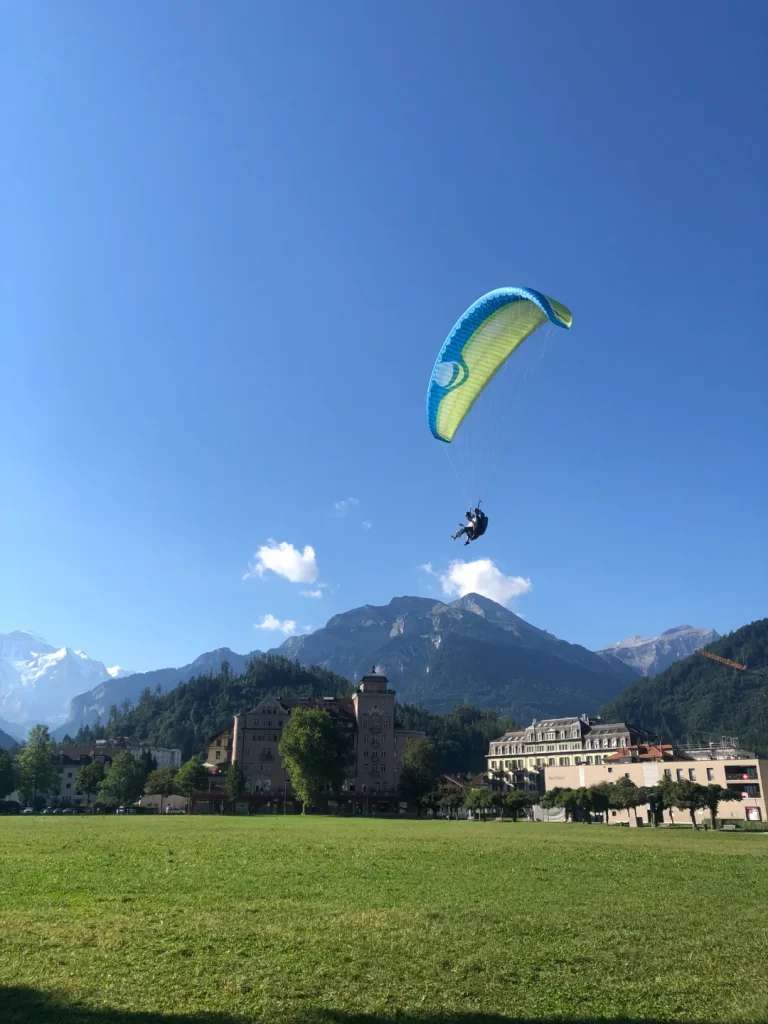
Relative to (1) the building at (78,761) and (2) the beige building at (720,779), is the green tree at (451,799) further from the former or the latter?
(1) the building at (78,761)

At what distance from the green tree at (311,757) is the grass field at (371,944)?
68.7 metres

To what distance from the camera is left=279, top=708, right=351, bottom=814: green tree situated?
9031cm

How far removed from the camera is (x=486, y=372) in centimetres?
2752

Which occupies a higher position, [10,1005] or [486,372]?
[486,372]

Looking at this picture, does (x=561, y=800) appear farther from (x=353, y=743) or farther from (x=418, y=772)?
(x=353, y=743)

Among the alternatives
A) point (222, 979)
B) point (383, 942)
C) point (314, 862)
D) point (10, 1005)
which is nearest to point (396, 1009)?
point (222, 979)

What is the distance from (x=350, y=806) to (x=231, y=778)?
17855 millimetres

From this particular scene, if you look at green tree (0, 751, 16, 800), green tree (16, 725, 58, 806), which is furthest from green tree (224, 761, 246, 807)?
green tree (0, 751, 16, 800)

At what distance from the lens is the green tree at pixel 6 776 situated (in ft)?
328

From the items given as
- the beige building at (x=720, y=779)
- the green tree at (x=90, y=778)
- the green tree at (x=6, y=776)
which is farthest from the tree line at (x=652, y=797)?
the green tree at (x=90, y=778)

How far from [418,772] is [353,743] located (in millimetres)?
15797

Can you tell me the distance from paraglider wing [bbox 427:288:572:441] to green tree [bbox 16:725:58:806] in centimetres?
9580

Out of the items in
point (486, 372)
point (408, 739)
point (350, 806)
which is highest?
point (486, 372)

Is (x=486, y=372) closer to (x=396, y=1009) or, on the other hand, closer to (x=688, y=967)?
(x=688, y=967)
